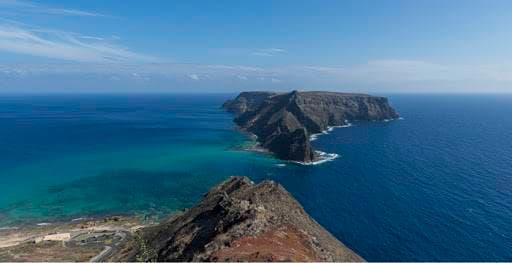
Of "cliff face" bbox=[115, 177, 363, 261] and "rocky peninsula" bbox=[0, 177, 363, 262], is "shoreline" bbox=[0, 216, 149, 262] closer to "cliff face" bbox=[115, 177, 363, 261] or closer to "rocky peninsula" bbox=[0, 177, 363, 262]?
"rocky peninsula" bbox=[0, 177, 363, 262]

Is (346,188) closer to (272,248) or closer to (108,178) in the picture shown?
(272,248)

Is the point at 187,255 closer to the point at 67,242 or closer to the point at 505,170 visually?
the point at 67,242

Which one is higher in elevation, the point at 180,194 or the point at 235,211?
the point at 235,211

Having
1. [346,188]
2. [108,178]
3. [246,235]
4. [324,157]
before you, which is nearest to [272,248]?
[246,235]

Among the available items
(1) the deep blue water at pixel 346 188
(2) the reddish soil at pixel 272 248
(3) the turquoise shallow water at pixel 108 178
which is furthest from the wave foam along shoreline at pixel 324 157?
(2) the reddish soil at pixel 272 248

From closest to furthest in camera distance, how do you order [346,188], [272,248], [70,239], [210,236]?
[272,248], [210,236], [70,239], [346,188]

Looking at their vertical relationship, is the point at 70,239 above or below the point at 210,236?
below

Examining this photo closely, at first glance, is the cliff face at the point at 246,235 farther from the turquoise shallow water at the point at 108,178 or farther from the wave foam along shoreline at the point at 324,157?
the wave foam along shoreline at the point at 324,157

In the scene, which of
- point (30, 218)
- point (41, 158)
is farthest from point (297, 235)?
point (41, 158)
